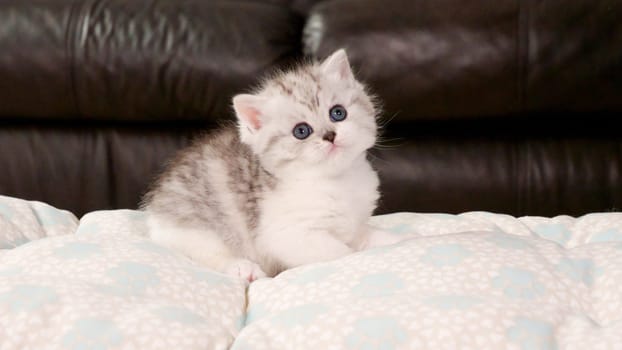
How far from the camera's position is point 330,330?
34.4 inches

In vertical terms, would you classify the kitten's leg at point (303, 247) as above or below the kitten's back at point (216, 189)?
below

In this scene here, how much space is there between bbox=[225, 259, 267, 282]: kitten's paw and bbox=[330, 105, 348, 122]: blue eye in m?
0.30

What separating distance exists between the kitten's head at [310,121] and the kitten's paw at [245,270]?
18 centimetres

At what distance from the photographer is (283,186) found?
130 cm

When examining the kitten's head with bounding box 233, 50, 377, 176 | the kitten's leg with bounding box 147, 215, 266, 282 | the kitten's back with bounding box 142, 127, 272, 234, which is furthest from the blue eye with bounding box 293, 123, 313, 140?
the kitten's leg with bounding box 147, 215, 266, 282

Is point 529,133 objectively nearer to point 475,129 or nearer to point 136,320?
point 475,129

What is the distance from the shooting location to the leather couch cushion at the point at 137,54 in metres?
1.90

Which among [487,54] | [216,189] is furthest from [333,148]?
[487,54]

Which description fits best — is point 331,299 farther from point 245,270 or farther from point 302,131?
point 302,131

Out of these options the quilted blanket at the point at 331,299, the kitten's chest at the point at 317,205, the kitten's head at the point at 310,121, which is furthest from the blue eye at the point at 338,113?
the quilted blanket at the point at 331,299

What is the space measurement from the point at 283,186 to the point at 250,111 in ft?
0.51

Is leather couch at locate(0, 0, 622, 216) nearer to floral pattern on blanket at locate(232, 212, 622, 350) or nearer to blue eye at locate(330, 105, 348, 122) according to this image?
blue eye at locate(330, 105, 348, 122)

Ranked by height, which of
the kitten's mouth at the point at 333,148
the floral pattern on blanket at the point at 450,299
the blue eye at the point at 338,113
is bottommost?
the floral pattern on blanket at the point at 450,299

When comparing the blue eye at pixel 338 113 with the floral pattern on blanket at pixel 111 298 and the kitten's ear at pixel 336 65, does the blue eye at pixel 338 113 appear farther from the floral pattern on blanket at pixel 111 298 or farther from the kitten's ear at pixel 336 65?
the floral pattern on blanket at pixel 111 298
